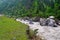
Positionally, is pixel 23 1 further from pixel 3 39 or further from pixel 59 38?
pixel 3 39

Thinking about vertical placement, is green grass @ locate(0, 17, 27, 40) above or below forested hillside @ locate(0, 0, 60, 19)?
above

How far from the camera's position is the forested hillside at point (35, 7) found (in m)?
38.6

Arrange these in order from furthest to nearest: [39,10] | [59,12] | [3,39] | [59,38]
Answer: [39,10] < [59,12] < [59,38] < [3,39]

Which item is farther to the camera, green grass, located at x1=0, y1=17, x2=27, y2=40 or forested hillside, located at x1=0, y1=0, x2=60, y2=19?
forested hillside, located at x1=0, y1=0, x2=60, y2=19

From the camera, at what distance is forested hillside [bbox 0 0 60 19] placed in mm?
38606

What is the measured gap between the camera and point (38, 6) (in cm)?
4584

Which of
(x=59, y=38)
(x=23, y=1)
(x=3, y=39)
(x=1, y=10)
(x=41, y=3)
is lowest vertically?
(x=1, y=10)

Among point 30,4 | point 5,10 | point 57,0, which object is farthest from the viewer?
point 5,10

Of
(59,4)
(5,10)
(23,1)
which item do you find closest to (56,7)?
(59,4)

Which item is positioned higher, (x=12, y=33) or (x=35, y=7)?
(x=12, y=33)

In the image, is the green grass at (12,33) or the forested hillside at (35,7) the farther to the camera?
the forested hillside at (35,7)

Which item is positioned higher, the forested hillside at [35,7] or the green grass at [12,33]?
the green grass at [12,33]

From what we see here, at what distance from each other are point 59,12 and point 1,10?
108 ft

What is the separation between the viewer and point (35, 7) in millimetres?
46562
